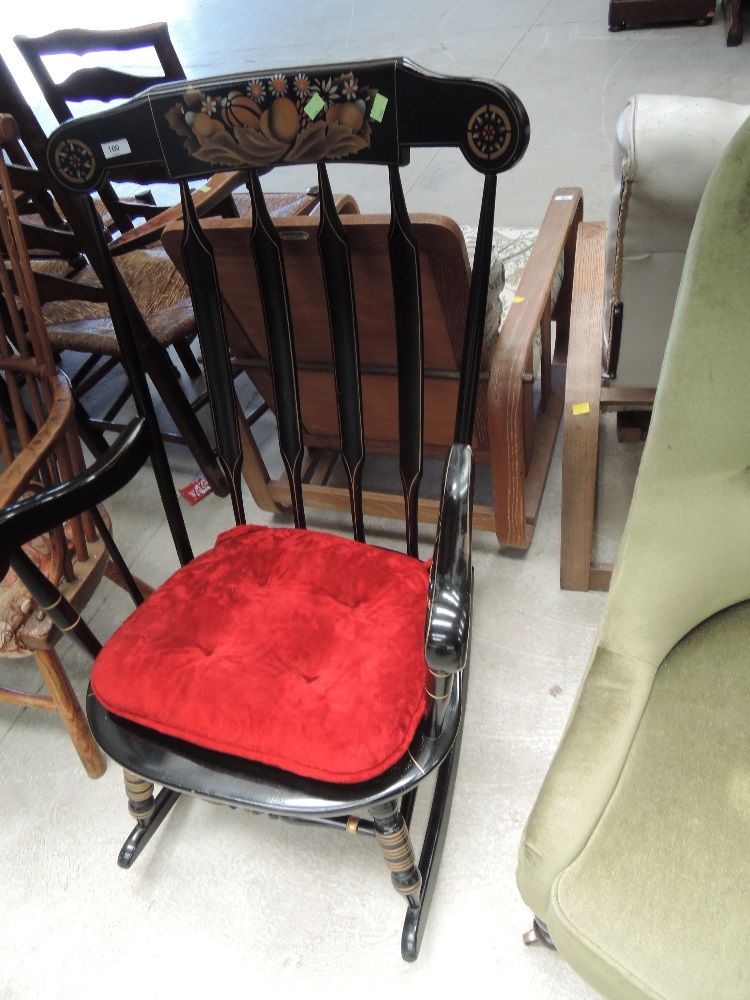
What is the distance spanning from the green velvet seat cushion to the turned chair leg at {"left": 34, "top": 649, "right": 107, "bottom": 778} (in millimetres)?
916

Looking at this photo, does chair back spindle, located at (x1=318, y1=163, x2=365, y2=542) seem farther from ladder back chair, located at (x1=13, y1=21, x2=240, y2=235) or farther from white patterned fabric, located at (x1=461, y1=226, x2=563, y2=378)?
ladder back chair, located at (x1=13, y1=21, x2=240, y2=235)

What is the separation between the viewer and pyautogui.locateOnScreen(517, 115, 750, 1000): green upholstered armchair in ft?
2.14

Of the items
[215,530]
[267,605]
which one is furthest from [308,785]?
[215,530]

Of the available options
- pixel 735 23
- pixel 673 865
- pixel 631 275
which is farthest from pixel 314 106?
pixel 735 23

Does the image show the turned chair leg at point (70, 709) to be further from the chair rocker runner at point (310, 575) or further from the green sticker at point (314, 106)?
the green sticker at point (314, 106)

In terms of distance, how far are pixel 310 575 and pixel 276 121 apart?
0.62m

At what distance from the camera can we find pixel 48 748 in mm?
1464

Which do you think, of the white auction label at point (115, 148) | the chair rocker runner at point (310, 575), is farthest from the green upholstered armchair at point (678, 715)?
the white auction label at point (115, 148)

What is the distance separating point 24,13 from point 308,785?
27.0 feet

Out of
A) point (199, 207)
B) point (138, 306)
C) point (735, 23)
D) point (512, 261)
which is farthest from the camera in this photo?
point (735, 23)

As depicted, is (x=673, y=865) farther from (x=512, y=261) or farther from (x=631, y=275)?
(x=512, y=261)

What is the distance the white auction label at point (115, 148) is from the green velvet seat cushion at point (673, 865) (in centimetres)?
97

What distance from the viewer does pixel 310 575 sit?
41.2 inches

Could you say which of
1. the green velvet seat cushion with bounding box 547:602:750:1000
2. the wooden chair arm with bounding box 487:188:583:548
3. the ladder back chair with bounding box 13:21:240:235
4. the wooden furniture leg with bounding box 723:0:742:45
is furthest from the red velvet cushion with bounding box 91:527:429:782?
the wooden furniture leg with bounding box 723:0:742:45
